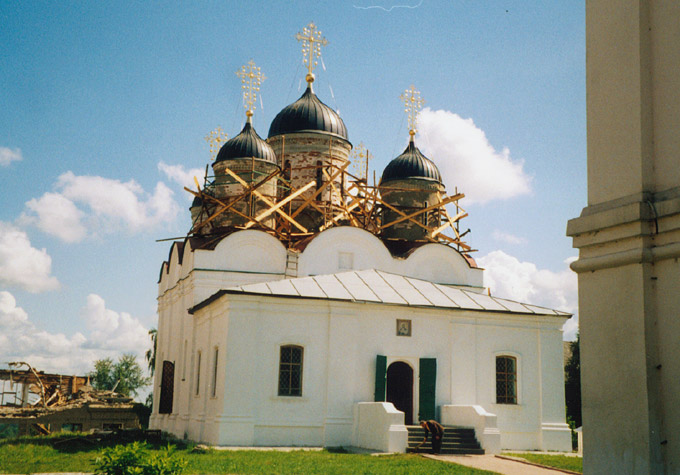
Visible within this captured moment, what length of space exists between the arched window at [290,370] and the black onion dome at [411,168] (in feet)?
41.9

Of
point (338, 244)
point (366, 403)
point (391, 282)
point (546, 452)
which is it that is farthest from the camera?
point (338, 244)

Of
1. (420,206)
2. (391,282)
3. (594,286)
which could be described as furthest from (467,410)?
(594,286)

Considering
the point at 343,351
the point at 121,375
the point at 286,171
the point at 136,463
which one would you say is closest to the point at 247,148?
the point at 286,171

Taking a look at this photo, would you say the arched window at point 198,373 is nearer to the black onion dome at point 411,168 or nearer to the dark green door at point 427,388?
the dark green door at point 427,388

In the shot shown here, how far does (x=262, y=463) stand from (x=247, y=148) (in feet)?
54.7

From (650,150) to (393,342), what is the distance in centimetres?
1541

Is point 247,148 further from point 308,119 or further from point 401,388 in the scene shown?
point 401,388

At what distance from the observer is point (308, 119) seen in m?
30.5

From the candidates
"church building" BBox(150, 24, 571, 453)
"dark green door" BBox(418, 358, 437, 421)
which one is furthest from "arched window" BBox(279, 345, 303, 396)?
"dark green door" BBox(418, 358, 437, 421)

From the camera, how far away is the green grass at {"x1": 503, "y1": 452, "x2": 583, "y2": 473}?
15.3 m

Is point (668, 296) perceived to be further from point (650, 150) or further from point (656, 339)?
point (650, 150)

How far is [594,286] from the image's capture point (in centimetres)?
493

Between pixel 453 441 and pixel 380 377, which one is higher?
pixel 380 377

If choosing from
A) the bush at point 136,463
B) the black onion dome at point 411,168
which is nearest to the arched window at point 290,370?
the bush at point 136,463
